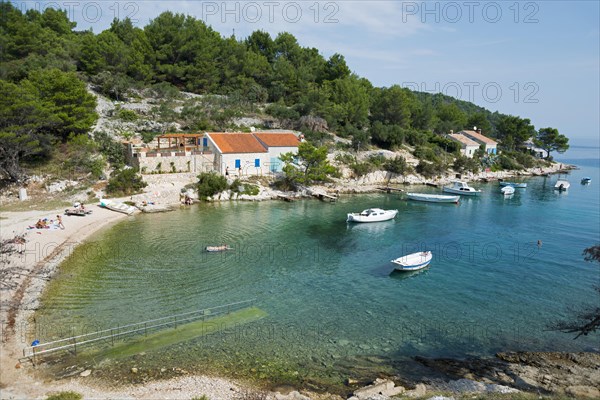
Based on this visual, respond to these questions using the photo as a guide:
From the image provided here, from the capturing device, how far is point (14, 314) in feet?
58.0

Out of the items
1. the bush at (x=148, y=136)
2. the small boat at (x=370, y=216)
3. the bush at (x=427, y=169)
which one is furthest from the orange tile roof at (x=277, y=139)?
the bush at (x=427, y=169)

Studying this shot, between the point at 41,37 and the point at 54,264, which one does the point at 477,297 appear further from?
the point at 41,37

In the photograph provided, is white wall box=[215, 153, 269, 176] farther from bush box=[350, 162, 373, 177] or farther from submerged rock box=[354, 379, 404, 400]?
submerged rock box=[354, 379, 404, 400]

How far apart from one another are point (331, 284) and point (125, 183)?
25.7 metres

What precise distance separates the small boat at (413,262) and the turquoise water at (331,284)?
2.21ft

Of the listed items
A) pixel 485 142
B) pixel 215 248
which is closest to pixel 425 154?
pixel 485 142

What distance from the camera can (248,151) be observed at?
1857 inches

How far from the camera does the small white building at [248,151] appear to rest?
46062 millimetres

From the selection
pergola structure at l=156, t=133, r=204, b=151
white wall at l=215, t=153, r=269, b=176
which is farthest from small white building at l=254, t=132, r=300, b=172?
pergola structure at l=156, t=133, r=204, b=151

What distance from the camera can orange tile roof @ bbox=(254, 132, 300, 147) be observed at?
49.8 m

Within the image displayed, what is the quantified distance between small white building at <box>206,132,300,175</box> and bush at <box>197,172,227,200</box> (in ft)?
10.6

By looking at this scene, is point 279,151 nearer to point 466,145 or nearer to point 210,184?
point 210,184

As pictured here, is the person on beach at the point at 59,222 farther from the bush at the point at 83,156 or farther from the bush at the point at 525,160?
the bush at the point at 525,160

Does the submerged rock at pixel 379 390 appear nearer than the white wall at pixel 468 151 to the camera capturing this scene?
Yes
